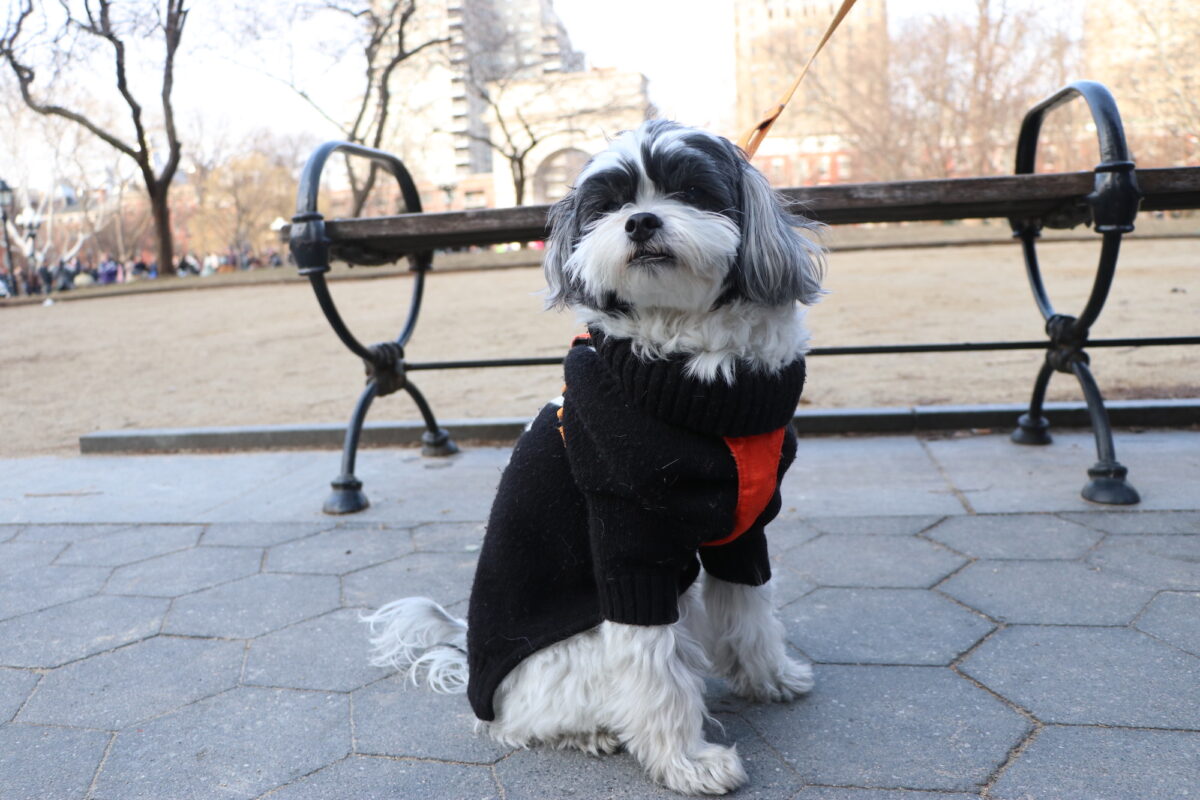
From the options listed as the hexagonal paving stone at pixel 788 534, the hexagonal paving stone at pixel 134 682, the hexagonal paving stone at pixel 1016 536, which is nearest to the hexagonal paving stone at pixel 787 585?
the hexagonal paving stone at pixel 788 534

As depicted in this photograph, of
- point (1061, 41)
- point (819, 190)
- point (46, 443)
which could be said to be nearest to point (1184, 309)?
point (819, 190)

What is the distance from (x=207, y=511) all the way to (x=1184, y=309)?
8.72 m

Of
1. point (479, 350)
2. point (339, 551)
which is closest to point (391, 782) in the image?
point (339, 551)

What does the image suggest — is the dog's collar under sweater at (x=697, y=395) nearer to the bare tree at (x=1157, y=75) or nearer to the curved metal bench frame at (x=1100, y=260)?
the curved metal bench frame at (x=1100, y=260)

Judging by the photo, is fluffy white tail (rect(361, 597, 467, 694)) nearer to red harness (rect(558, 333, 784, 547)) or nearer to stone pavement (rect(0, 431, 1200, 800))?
stone pavement (rect(0, 431, 1200, 800))

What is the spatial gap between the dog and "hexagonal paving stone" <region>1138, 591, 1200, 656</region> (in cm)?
112

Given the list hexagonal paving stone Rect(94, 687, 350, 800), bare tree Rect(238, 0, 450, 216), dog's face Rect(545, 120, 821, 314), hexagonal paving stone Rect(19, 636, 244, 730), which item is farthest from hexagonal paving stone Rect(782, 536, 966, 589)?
bare tree Rect(238, 0, 450, 216)

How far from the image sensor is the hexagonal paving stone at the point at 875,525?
3117mm

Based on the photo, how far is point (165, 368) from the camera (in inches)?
359

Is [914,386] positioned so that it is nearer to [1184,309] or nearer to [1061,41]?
[1184,309]

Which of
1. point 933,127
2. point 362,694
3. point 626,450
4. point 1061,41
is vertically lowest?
point 362,694

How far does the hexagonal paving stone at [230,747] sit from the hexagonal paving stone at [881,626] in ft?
4.01

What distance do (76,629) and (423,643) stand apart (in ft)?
3.73

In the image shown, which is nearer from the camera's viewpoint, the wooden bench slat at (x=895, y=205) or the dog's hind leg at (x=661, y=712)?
the dog's hind leg at (x=661, y=712)
